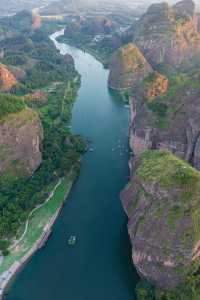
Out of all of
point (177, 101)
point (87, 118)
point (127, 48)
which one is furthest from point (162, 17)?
point (177, 101)

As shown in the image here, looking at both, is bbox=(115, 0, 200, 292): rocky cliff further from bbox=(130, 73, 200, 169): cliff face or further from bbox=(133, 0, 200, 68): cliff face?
bbox=(133, 0, 200, 68): cliff face

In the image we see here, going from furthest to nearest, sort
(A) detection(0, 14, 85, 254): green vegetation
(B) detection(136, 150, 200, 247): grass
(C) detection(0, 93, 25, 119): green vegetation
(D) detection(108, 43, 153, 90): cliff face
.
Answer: (D) detection(108, 43, 153, 90): cliff face, (C) detection(0, 93, 25, 119): green vegetation, (A) detection(0, 14, 85, 254): green vegetation, (B) detection(136, 150, 200, 247): grass

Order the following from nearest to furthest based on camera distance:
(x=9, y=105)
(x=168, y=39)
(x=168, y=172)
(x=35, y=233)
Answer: (x=168, y=172) → (x=35, y=233) → (x=9, y=105) → (x=168, y=39)

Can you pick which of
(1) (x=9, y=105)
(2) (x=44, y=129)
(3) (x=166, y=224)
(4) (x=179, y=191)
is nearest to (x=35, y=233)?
(3) (x=166, y=224)

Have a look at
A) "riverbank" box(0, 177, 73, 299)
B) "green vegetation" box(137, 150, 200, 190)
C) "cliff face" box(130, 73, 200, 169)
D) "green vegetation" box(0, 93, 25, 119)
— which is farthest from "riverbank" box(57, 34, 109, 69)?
"green vegetation" box(137, 150, 200, 190)

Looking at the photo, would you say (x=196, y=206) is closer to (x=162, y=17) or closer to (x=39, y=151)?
(x=39, y=151)

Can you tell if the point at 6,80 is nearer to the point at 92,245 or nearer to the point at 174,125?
the point at 174,125
